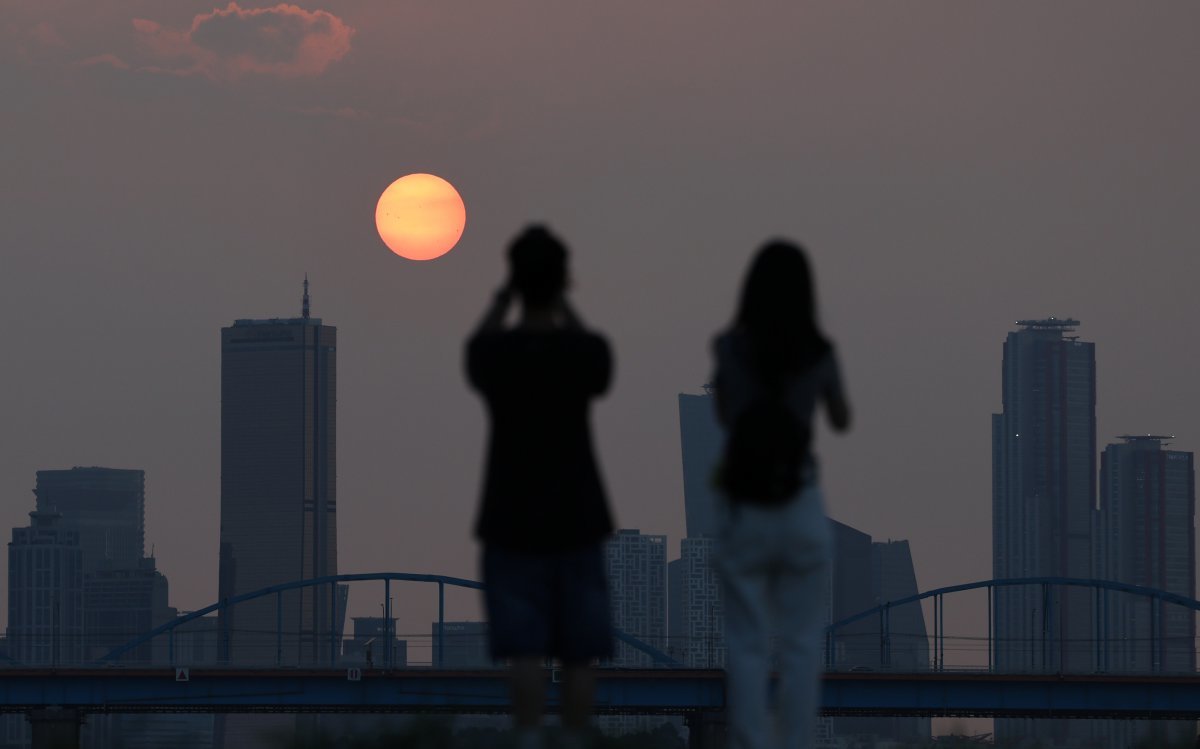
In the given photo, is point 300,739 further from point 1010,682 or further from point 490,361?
point 1010,682

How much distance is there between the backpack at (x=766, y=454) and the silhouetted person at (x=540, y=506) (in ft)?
1.90

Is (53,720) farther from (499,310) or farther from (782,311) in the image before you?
(782,311)

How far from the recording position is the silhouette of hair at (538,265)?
30.9 ft

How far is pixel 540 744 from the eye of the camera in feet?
30.4

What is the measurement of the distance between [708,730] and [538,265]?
75752 mm

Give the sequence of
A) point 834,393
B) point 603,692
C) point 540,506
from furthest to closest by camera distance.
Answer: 1. point 603,692
2. point 834,393
3. point 540,506

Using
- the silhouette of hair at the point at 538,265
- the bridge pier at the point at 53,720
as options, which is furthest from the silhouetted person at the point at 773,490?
the bridge pier at the point at 53,720

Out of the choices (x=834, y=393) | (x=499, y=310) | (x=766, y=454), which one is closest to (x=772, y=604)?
(x=766, y=454)

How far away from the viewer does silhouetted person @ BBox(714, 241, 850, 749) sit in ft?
30.5

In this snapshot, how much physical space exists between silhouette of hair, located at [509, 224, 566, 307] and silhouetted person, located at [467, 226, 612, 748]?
7.0 inches

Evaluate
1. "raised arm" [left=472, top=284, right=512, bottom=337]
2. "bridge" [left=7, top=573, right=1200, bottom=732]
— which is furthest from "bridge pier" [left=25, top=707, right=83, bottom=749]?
"raised arm" [left=472, top=284, right=512, bottom=337]

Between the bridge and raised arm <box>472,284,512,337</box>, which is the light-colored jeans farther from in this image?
the bridge

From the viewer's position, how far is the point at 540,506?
30.2 ft

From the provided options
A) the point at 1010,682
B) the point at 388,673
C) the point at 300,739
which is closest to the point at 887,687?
the point at 1010,682
